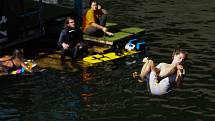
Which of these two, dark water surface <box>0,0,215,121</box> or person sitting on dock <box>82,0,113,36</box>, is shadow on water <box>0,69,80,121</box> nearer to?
dark water surface <box>0,0,215,121</box>

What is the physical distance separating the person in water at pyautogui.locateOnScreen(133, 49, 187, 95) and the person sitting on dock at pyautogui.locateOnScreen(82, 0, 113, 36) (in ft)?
24.6

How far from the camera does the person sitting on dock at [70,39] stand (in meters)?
22.1

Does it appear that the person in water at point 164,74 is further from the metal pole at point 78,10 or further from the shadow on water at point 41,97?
the metal pole at point 78,10

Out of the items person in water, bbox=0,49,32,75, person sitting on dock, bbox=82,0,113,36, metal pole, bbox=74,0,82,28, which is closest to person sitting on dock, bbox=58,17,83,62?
person sitting on dock, bbox=82,0,113,36

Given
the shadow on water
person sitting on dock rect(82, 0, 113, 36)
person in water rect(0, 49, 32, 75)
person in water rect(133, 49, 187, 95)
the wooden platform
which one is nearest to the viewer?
person in water rect(133, 49, 187, 95)

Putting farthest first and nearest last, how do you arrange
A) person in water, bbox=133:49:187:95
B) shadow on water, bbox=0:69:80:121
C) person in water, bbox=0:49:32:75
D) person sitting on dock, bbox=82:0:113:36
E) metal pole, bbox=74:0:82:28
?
metal pole, bbox=74:0:82:28, person sitting on dock, bbox=82:0:113:36, person in water, bbox=0:49:32:75, shadow on water, bbox=0:69:80:121, person in water, bbox=133:49:187:95

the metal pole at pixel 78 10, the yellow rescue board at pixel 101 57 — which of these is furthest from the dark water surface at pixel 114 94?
the metal pole at pixel 78 10

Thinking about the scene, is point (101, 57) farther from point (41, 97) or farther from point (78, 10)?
point (41, 97)

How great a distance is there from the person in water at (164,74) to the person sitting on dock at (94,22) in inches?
296

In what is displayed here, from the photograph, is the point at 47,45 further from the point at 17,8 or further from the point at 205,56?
the point at 205,56

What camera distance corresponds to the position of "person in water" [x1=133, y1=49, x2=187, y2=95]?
1652 cm

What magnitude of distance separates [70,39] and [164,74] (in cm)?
673

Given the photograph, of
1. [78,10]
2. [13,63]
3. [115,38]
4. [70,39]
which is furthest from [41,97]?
[78,10]

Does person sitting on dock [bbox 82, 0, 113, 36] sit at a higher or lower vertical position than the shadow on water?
higher
